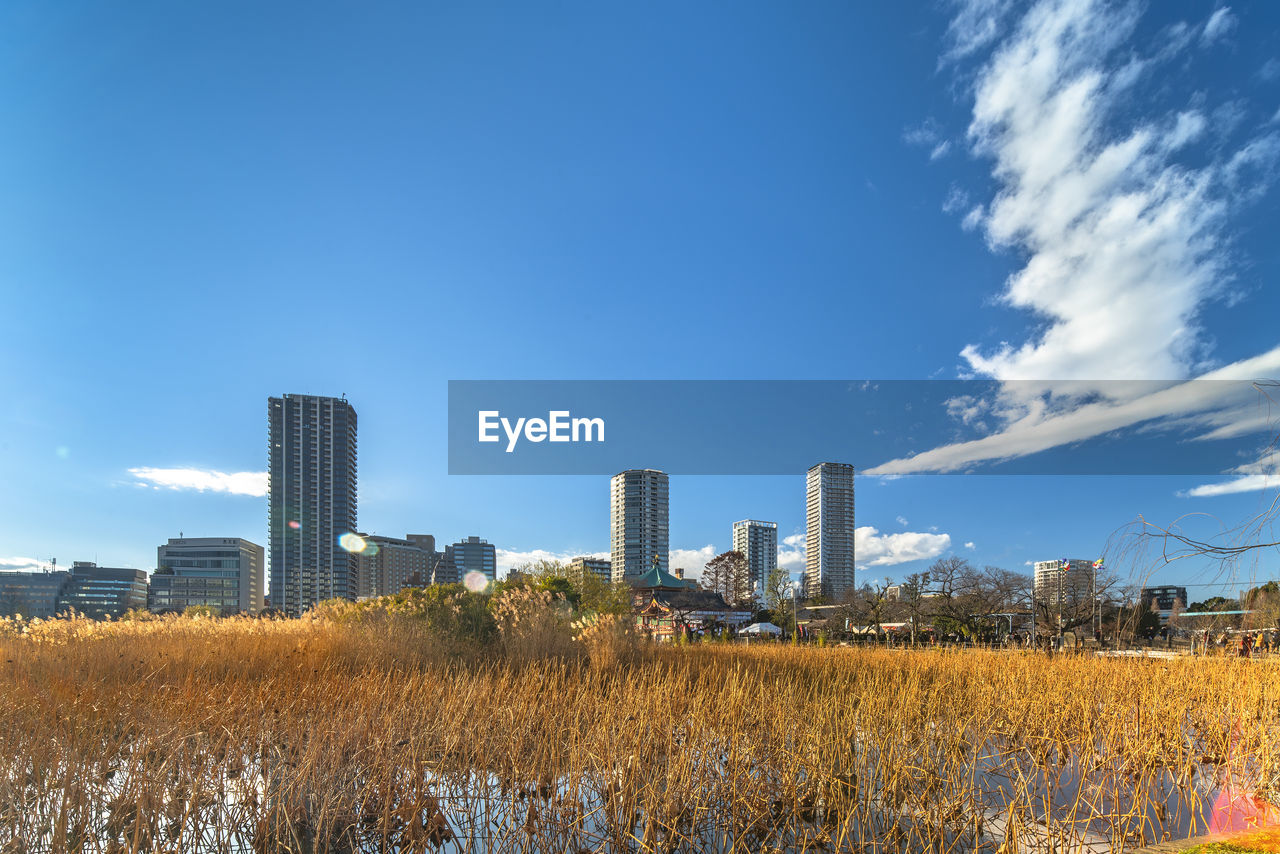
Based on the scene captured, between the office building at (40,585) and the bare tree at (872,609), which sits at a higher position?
the bare tree at (872,609)

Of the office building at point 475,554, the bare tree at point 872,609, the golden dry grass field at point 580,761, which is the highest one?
the golden dry grass field at point 580,761

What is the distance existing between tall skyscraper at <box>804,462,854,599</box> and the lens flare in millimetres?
57327

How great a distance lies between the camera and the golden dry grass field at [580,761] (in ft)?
14.6

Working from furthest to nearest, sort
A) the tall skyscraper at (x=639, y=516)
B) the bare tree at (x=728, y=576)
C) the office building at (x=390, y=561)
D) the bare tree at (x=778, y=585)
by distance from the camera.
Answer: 1. the office building at (x=390, y=561)
2. the tall skyscraper at (x=639, y=516)
3. the bare tree at (x=728, y=576)
4. the bare tree at (x=778, y=585)

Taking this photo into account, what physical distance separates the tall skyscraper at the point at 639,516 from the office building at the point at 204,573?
43.3 metres

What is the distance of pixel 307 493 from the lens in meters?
94.8

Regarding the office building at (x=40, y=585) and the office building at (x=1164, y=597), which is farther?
the office building at (x=40, y=585)

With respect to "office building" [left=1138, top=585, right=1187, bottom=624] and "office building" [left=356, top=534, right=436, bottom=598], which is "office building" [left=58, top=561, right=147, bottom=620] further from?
"office building" [left=1138, top=585, right=1187, bottom=624]

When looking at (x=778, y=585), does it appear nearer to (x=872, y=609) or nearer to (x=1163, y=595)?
(x=872, y=609)

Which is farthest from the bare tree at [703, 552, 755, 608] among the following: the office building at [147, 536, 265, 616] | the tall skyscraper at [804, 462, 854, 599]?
the office building at [147, 536, 265, 616]

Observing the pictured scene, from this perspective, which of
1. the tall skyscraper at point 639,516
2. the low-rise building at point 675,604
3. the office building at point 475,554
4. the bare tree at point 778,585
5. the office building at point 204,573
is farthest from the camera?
the office building at point 475,554

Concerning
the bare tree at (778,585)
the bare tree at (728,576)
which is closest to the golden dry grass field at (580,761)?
the bare tree at (778,585)

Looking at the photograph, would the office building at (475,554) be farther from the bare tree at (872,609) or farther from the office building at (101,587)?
the bare tree at (872,609)

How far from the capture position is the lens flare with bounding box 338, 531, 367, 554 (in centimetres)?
9412
